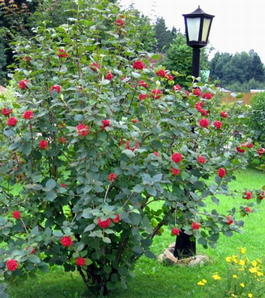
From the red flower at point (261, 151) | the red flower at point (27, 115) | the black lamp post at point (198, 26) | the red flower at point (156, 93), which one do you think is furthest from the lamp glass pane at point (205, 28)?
the red flower at point (27, 115)

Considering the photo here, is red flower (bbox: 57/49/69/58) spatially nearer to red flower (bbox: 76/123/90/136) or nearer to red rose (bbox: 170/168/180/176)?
red flower (bbox: 76/123/90/136)

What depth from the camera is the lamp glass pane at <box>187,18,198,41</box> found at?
463 cm

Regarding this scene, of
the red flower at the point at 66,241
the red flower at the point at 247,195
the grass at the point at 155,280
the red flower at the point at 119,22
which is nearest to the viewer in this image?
the red flower at the point at 66,241

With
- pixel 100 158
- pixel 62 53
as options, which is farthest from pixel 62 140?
pixel 62 53

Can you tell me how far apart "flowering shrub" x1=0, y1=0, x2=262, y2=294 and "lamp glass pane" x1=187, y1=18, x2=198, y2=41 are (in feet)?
3.35

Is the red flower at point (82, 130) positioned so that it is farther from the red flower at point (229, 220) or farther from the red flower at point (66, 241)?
the red flower at point (229, 220)

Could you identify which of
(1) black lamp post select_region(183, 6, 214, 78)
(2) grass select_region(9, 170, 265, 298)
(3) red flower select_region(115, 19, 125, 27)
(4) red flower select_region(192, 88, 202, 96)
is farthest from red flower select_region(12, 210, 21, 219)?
(1) black lamp post select_region(183, 6, 214, 78)

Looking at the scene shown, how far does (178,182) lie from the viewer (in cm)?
319

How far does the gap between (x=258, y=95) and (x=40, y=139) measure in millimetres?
11294

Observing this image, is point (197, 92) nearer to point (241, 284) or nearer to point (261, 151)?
point (261, 151)

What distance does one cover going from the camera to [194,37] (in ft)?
15.4

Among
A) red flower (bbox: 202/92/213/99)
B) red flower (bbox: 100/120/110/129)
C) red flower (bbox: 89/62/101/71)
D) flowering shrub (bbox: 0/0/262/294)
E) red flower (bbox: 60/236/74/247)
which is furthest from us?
red flower (bbox: 202/92/213/99)

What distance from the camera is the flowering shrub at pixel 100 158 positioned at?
281 centimetres

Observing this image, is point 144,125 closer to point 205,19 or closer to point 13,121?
point 13,121
